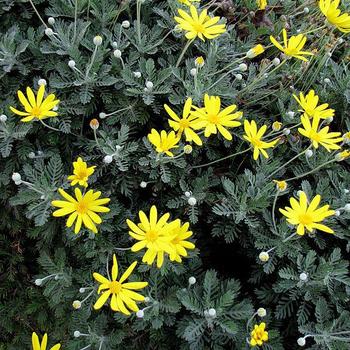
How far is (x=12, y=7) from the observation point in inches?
84.2

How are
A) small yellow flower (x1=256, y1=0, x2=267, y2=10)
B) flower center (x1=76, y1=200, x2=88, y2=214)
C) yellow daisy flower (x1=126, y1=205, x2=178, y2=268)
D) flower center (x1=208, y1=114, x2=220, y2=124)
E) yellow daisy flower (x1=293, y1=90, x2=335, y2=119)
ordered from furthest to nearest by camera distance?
1. small yellow flower (x1=256, y1=0, x2=267, y2=10)
2. yellow daisy flower (x1=293, y1=90, x2=335, y2=119)
3. flower center (x1=208, y1=114, x2=220, y2=124)
4. flower center (x1=76, y1=200, x2=88, y2=214)
5. yellow daisy flower (x1=126, y1=205, x2=178, y2=268)

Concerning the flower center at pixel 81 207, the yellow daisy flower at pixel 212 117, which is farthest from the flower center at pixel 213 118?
the flower center at pixel 81 207

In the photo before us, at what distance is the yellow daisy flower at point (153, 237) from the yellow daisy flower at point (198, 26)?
0.65 metres

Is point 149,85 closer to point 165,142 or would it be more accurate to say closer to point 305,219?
point 165,142

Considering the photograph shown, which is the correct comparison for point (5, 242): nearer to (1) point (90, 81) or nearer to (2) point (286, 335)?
(1) point (90, 81)

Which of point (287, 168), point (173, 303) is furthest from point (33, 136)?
point (287, 168)

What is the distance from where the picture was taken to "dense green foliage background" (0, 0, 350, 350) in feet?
5.77

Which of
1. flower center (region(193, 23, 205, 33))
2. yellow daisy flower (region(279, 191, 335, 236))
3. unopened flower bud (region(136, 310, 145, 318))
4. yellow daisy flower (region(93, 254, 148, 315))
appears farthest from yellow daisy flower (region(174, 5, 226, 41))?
unopened flower bud (region(136, 310, 145, 318))

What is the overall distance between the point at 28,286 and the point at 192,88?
106 centimetres

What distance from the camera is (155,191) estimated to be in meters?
1.92

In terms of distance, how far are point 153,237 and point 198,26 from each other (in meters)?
0.76

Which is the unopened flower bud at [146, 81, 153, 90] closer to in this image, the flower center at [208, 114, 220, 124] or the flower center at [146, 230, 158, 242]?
the flower center at [208, 114, 220, 124]

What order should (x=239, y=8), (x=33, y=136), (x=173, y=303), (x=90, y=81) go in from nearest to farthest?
(x=173, y=303) → (x=90, y=81) → (x=33, y=136) → (x=239, y=8)

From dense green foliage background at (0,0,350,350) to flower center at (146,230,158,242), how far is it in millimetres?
182
